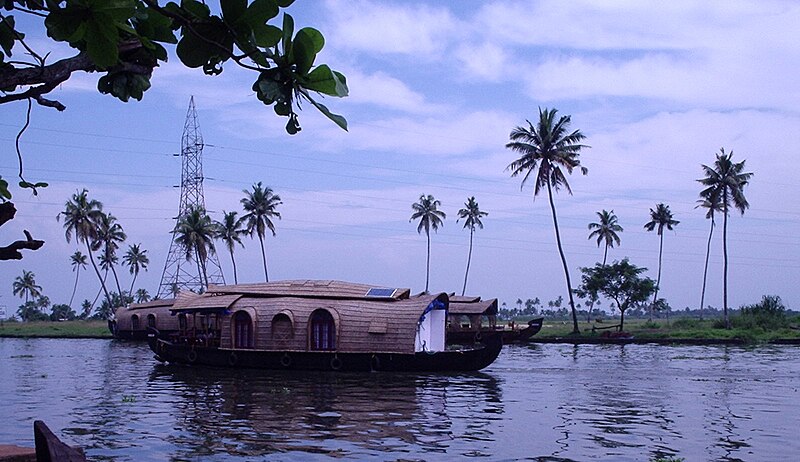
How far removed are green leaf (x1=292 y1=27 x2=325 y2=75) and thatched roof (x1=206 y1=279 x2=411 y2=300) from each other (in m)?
26.1

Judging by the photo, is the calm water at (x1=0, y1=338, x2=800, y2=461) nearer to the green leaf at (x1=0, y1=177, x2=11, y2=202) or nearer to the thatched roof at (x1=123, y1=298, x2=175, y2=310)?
the green leaf at (x1=0, y1=177, x2=11, y2=202)

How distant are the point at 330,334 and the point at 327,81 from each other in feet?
80.9

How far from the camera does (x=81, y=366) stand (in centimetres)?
3130

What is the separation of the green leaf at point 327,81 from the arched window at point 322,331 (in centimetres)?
2444

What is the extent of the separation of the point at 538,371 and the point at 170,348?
13230mm

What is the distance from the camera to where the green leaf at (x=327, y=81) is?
98.3 inches

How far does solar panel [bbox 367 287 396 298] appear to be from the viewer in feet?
94.4

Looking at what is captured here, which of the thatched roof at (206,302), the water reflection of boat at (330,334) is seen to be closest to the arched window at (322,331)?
the water reflection of boat at (330,334)

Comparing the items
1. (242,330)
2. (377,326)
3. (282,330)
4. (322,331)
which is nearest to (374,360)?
(377,326)

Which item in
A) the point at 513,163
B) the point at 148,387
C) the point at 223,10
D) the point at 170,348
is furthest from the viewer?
the point at 513,163

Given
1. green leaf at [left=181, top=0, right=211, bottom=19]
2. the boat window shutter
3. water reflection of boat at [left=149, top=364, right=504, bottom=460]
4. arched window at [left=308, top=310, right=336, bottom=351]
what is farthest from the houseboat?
green leaf at [left=181, top=0, right=211, bottom=19]

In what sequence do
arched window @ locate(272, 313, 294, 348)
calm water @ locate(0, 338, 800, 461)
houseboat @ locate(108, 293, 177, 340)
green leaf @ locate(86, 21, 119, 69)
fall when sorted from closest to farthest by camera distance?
green leaf @ locate(86, 21, 119, 69) → calm water @ locate(0, 338, 800, 461) → arched window @ locate(272, 313, 294, 348) → houseboat @ locate(108, 293, 177, 340)

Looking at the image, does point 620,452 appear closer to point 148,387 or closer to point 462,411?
point 462,411

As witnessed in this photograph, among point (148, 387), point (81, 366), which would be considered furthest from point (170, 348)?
point (148, 387)
